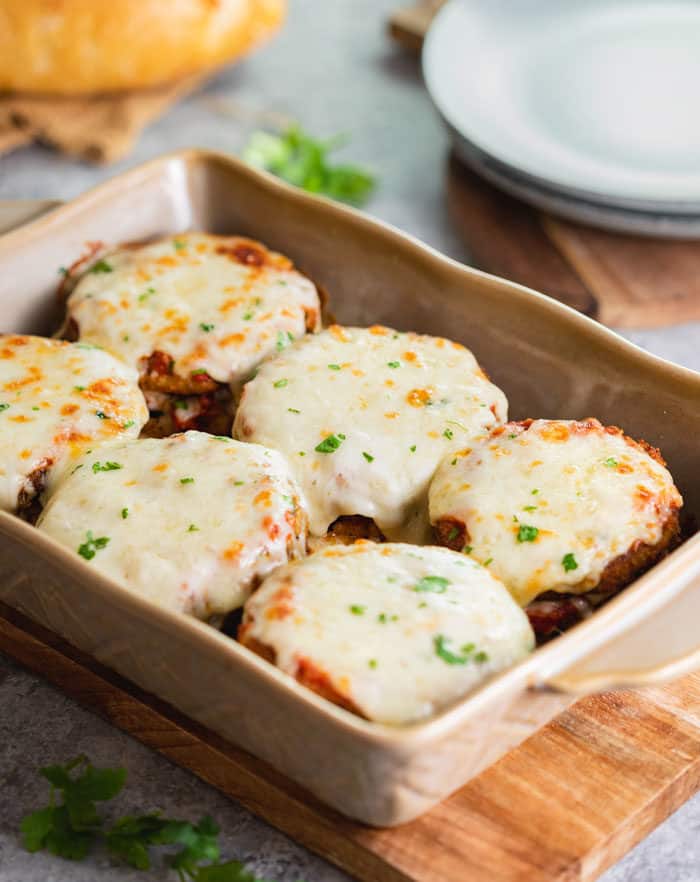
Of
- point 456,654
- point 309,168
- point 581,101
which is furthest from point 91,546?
point 581,101

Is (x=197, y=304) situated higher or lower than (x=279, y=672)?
lower

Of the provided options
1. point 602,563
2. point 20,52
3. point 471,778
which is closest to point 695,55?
point 20,52

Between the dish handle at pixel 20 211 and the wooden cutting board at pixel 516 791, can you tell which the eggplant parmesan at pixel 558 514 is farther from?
the dish handle at pixel 20 211

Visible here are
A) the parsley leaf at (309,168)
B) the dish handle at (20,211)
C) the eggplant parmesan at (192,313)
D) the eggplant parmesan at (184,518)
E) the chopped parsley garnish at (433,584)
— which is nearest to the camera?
the chopped parsley garnish at (433,584)

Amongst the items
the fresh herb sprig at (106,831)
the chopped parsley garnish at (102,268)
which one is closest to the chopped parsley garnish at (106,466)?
the fresh herb sprig at (106,831)

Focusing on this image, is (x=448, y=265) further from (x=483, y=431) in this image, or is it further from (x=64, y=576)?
(x=64, y=576)

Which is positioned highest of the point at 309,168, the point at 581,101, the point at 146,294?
the point at 581,101

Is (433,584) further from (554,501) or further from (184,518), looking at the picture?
(184,518)
